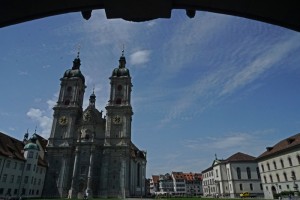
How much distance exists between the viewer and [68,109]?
64.3 metres

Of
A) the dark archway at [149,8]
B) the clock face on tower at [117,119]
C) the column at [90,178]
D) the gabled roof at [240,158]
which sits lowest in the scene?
the dark archway at [149,8]

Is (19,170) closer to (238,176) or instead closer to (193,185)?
(238,176)

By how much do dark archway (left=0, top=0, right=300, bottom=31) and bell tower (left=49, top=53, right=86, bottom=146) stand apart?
61.6 m

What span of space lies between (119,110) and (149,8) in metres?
61.5

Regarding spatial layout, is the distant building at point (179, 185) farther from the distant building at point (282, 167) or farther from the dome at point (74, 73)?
the dome at point (74, 73)

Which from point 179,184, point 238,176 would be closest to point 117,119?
point 238,176

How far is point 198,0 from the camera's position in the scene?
2.95 metres

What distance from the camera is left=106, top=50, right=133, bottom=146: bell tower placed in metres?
60.7

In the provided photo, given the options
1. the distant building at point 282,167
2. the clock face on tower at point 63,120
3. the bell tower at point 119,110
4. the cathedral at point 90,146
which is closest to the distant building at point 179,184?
the cathedral at point 90,146

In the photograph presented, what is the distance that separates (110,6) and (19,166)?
53890 millimetres

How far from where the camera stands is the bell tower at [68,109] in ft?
202

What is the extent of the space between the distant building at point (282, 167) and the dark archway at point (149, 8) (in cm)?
4523

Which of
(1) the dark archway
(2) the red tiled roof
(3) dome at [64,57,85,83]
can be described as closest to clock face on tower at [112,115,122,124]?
(3) dome at [64,57,85,83]

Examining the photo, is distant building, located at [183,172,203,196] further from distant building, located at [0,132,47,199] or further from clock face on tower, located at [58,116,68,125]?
distant building, located at [0,132,47,199]
